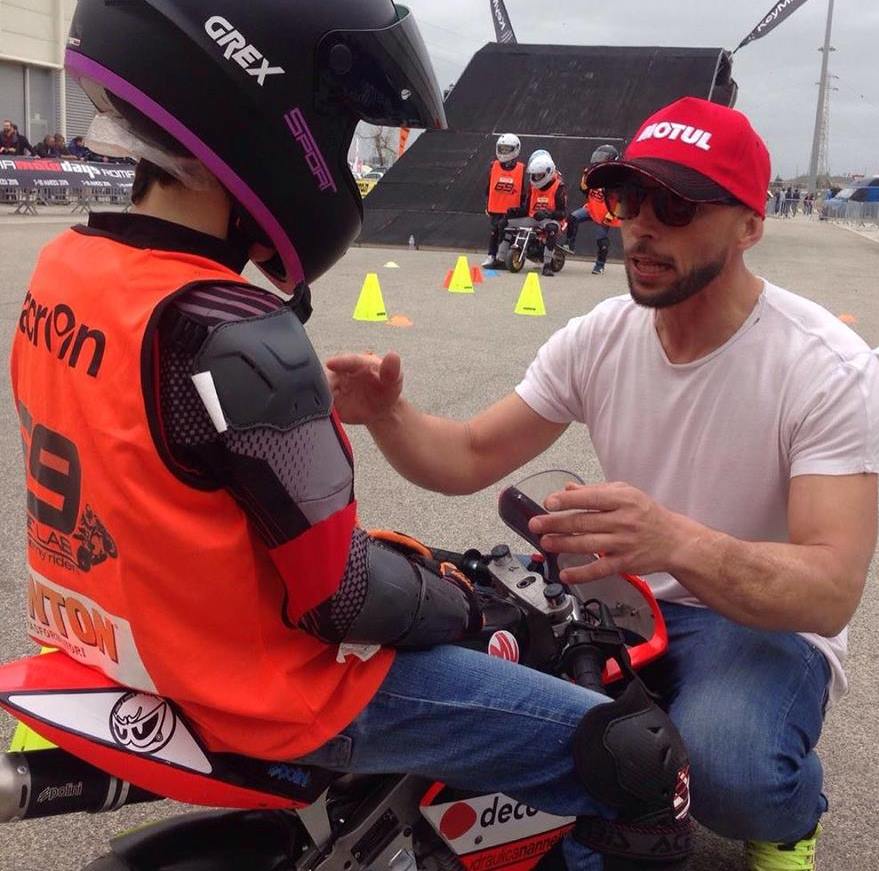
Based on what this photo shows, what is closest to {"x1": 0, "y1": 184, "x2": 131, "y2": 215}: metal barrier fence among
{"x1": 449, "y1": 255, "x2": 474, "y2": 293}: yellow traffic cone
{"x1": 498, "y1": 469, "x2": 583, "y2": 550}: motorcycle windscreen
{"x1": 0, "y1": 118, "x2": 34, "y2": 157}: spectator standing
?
{"x1": 0, "y1": 118, "x2": 34, "y2": 157}: spectator standing

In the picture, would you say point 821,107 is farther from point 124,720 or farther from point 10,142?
point 124,720

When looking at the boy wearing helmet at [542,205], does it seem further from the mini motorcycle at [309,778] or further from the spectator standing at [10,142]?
the mini motorcycle at [309,778]

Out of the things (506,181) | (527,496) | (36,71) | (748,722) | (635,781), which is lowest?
(748,722)

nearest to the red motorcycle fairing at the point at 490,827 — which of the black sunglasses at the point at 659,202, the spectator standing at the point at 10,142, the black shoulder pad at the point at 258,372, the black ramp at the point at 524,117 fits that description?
the black shoulder pad at the point at 258,372


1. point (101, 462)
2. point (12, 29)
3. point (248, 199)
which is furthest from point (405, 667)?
point (12, 29)

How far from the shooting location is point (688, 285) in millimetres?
2564

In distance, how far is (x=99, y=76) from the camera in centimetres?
171

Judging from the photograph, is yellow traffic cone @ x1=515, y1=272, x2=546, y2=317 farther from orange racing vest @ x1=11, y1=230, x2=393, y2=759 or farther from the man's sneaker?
orange racing vest @ x1=11, y1=230, x2=393, y2=759

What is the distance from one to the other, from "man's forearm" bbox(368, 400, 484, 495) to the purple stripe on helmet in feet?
3.22

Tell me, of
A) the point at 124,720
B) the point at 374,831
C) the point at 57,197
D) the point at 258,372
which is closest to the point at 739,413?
the point at 374,831

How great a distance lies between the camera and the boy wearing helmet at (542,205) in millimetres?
17469

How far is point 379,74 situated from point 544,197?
16652 millimetres

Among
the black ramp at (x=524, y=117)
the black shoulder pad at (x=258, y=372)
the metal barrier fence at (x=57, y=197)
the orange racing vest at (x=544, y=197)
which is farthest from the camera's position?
the metal barrier fence at (x=57, y=197)

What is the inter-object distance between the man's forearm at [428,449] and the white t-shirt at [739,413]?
36 centimetres
